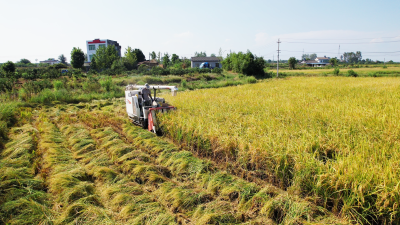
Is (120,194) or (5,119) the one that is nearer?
(120,194)

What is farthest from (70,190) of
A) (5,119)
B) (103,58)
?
(103,58)

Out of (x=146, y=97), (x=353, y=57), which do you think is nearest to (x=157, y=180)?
(x=146, y=97)

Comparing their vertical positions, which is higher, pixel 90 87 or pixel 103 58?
pixel 103 58

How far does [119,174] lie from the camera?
14.4 feet

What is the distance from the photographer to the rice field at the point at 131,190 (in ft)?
10.3

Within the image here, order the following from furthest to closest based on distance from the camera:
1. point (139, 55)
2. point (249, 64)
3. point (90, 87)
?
1. point (139, 55)
2. point (249, 64)
3. point (90, 87)

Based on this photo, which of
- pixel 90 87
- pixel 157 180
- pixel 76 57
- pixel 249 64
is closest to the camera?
pixel 157 180

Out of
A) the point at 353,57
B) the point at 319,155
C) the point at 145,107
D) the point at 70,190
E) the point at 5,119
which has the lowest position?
the point at 70,190

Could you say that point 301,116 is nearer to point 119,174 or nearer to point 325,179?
point 325,179

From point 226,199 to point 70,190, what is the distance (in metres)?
2.48

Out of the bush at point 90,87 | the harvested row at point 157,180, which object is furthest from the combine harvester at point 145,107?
the bush at point 90,87

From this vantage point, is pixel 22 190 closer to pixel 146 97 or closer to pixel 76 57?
pixel 146 97

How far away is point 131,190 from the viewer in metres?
3.79

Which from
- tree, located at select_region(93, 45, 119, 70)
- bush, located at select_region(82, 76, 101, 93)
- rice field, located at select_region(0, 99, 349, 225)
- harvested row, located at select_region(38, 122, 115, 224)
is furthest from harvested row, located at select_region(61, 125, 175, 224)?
tree, located at select_region(93, 45, 119, 70)
